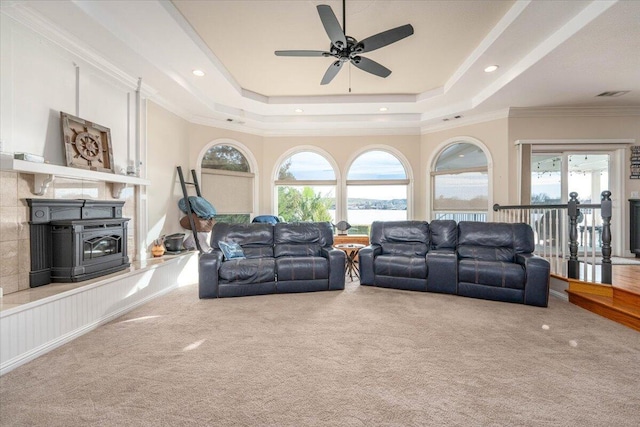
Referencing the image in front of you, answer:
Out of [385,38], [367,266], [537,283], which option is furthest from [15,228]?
[537,283]

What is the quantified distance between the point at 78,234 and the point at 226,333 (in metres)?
1.80

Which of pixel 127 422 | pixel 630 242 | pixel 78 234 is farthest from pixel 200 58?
pixel 630 242

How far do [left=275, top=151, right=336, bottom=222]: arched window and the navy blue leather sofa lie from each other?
87.8 inches

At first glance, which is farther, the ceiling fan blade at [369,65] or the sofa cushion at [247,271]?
the sofa cushion at [247,271]

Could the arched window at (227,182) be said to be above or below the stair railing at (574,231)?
above

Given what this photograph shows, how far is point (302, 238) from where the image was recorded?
4652mm

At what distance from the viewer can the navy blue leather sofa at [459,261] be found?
3559 mm

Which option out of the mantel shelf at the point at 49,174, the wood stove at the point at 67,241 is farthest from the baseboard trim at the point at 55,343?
the mantel shelf at the point at 49,174

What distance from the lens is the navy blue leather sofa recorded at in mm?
3559

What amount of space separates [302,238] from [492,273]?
8.37 feet

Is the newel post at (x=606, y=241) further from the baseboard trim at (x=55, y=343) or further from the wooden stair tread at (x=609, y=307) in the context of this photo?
the baseboard trim at (x=55, y=343)

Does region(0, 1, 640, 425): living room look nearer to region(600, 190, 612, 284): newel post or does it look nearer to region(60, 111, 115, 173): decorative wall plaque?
region(60, 111, 115, 173): decorative wall plaque

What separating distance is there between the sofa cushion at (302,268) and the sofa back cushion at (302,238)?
326 millimetres

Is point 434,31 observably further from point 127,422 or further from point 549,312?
point 127,422
